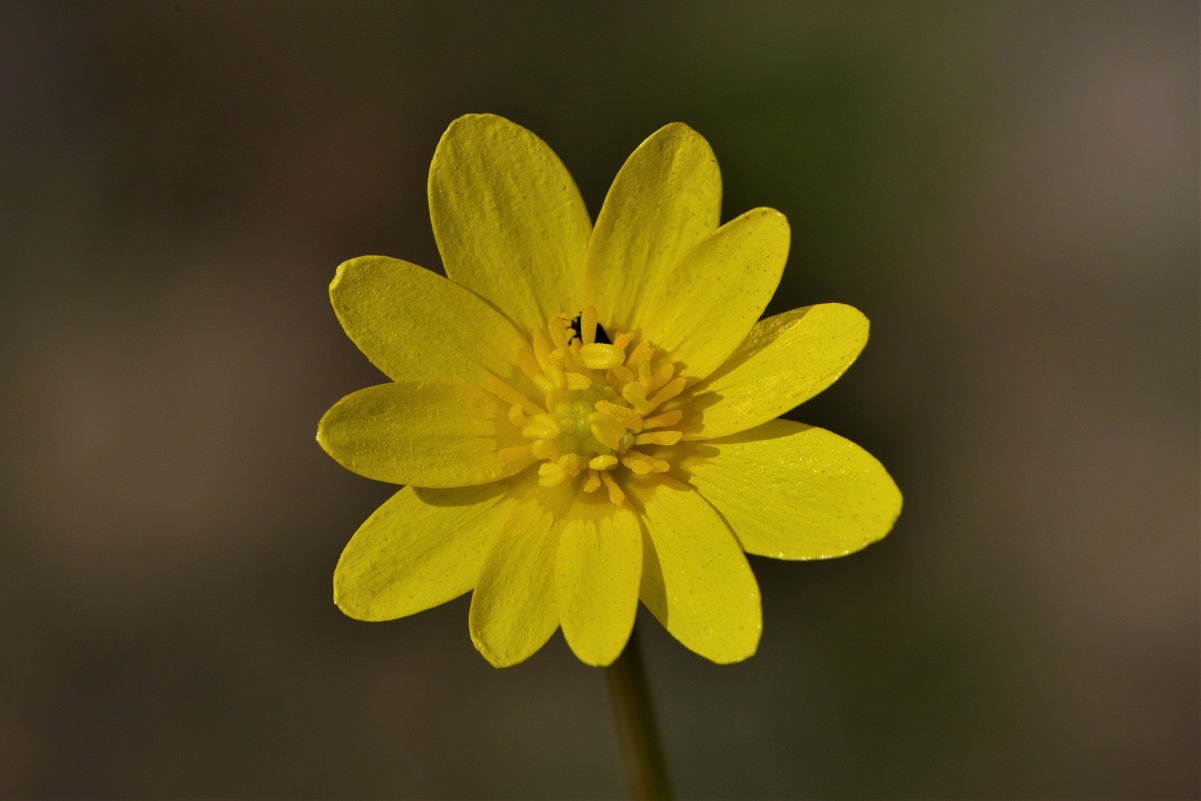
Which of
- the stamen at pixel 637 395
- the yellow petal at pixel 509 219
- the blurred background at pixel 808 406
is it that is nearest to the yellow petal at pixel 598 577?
the stamen at pixel 637 395

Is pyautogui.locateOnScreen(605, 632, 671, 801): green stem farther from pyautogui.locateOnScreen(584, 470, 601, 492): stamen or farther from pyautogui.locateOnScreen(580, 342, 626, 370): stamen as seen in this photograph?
pyautogui.locateOnScreen(580, 342, 626, 370): stamen

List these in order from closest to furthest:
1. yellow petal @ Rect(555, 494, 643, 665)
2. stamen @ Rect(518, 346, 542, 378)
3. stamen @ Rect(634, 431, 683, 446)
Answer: yellow petal @ Rect(555, 494, 643, 665) < stamen @ Rect(634, 431, 683, 446) < stamen @ Rect(518, 346, 542, 378)

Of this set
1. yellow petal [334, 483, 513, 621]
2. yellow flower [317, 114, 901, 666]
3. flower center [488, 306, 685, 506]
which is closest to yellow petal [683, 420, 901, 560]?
yellow flower [317, 114, 901, 666]

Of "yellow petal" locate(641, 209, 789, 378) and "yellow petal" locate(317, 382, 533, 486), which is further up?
"yellow petal" locate(641, 209, 789, 378)

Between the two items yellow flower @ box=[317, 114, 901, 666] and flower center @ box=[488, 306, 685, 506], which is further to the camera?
flower center @ box=[488, 306, 685, 506]

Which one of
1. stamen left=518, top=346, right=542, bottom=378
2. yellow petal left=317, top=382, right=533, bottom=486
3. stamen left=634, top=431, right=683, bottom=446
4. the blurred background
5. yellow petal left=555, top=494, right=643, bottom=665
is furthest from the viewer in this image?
the blurred background

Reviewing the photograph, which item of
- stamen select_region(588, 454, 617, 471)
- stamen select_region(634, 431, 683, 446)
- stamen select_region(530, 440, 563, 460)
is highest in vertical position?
stamen select_region(530, 440, 563, 460)

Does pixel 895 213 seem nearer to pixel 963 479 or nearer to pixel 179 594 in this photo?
pixel 963 479

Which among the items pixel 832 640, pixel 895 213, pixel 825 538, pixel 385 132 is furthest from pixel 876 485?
pixel 385 132
